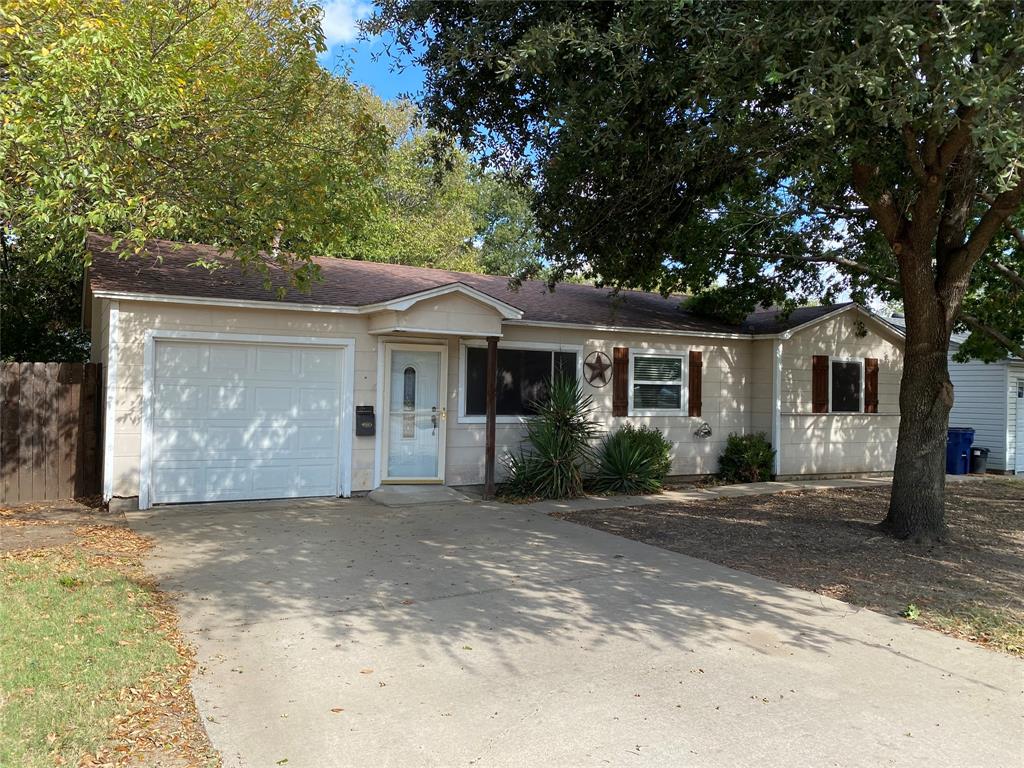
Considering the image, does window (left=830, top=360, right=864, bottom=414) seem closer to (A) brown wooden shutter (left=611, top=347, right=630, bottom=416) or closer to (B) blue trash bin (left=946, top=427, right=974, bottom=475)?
(B) blue trash bin (left=946, top=427, right=974, bottom=475)

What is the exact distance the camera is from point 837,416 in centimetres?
1470

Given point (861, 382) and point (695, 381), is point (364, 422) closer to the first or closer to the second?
point (695, 381)

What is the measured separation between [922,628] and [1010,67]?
13.3 ft

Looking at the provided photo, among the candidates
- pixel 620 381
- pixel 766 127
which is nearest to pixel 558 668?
pixel 766 127

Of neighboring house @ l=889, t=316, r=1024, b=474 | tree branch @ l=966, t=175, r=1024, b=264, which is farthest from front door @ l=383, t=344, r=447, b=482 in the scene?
neighboring house @ l=889, t=316, r=1024, b=474

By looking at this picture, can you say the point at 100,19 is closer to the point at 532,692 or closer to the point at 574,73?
the point at 574,73

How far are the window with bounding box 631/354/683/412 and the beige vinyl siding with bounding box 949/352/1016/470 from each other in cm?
778

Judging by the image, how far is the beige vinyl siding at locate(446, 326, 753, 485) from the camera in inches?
447

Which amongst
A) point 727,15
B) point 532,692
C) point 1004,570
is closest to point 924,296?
point 1004,570

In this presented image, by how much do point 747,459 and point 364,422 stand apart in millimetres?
7042

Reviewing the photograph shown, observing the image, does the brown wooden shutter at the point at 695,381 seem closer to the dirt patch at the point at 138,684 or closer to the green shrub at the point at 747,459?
the green shrub at the point at 747,459

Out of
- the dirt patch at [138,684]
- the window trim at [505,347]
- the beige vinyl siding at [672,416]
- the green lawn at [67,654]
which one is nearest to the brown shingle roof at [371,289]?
the beige vinyl siding at [672,416]

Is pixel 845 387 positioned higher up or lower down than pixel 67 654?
higher up

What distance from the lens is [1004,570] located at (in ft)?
23.3
